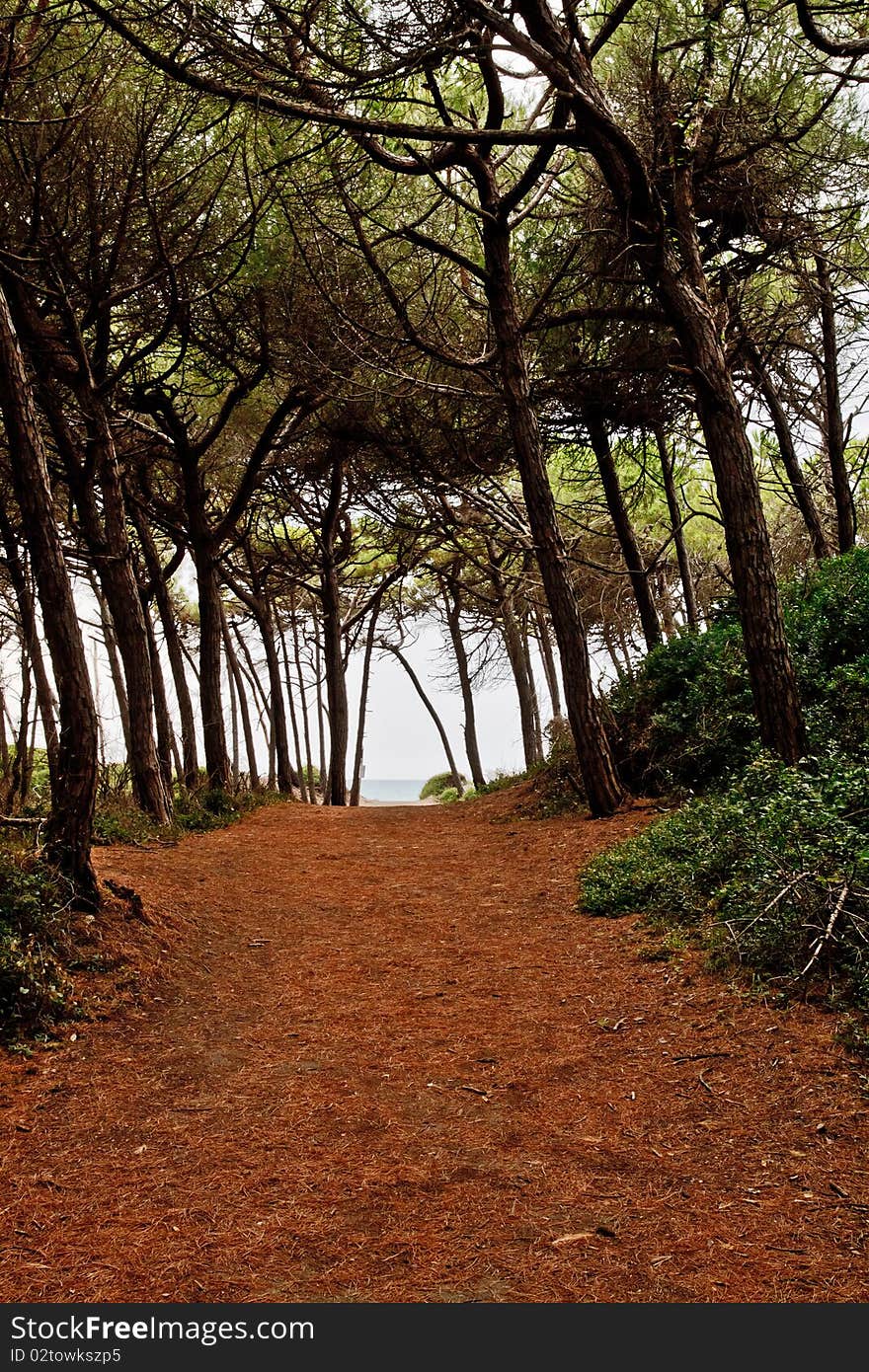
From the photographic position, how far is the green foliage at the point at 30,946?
13.9 ft

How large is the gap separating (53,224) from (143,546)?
18.1 feet

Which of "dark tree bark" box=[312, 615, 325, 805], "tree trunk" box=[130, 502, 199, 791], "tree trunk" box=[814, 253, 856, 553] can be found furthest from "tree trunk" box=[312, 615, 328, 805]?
"tree trunk" box=[814, 253, 856, 553]

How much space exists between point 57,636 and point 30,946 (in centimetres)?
187

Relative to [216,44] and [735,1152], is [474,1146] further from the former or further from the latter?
[216,44]

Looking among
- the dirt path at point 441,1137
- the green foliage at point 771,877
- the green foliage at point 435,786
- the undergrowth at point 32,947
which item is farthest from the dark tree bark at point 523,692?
the undergrowth at point 32,947

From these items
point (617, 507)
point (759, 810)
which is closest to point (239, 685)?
point (617, 507)

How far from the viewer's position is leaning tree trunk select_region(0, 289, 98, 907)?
5285 millimetres

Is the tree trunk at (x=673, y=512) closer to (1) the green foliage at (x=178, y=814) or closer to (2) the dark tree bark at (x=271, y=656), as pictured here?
(1) the green foliage at (x=178, y=814)

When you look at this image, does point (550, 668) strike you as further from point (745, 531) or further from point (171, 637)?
point (745, 531)

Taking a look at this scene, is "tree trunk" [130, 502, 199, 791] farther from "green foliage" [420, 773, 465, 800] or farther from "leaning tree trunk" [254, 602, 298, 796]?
"green foliage" [420, 773, 465, 800]

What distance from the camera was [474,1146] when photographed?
3.18 meters

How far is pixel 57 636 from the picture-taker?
17.8 feet

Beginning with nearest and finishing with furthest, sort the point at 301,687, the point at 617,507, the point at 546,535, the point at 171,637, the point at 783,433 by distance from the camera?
the point at 546,535 < the point at 783,433 < the point at 617,507 < the point at 171,637 < the point at 301,687
